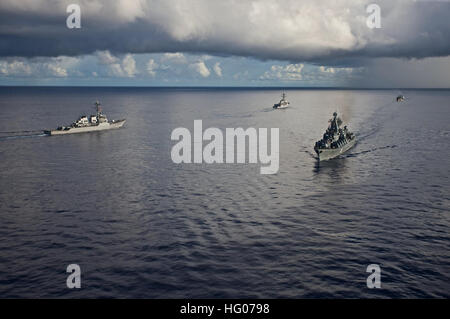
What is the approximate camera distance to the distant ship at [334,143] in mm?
99250

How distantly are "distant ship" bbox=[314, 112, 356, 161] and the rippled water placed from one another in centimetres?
358

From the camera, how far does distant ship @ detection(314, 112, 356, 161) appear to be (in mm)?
99250

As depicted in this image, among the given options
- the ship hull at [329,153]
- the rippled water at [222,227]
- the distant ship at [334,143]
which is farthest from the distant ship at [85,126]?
the ship hull at [329,153]

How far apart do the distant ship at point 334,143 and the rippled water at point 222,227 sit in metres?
3.58

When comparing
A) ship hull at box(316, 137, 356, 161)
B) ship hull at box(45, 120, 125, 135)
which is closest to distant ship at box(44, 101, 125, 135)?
ship hull at box(45, 120, 125, 135)

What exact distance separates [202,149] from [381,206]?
215 feet

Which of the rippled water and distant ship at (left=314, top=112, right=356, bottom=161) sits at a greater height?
distant ship at (left=314, top=112, right=356, bottom=161)

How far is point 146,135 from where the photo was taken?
14800 centimetres

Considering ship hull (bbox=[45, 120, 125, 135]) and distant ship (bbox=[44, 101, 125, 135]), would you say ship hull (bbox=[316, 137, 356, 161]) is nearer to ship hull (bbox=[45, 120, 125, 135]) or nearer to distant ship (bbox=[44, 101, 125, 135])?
ship hull (bbox=[45, 120, 125, 135])

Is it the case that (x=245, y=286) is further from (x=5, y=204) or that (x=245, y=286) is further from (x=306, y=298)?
(x=5, y=204)

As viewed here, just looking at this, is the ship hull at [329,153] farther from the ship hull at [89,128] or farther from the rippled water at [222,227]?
the ship hull at [89,128]

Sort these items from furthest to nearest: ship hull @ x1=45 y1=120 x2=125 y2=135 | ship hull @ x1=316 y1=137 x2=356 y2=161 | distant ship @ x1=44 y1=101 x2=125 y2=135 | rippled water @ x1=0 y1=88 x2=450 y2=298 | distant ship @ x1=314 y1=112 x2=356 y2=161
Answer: distant ship @ x1=44 y1=101 x2=125 y2=135 < ship hull @ x1=45 y1=120 x2=125 y2=135 < distant ship @ x1=314 y1=112 x2=356 y2=161 < ship hull @ x1=316 y1=137 x2=356 y2=161 < rippled water @ x1=0 y1=88 x2=450 y2=298

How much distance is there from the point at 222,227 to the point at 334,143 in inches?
2606

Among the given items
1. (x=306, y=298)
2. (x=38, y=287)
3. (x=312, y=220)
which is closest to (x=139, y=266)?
(x=38, y=287)
